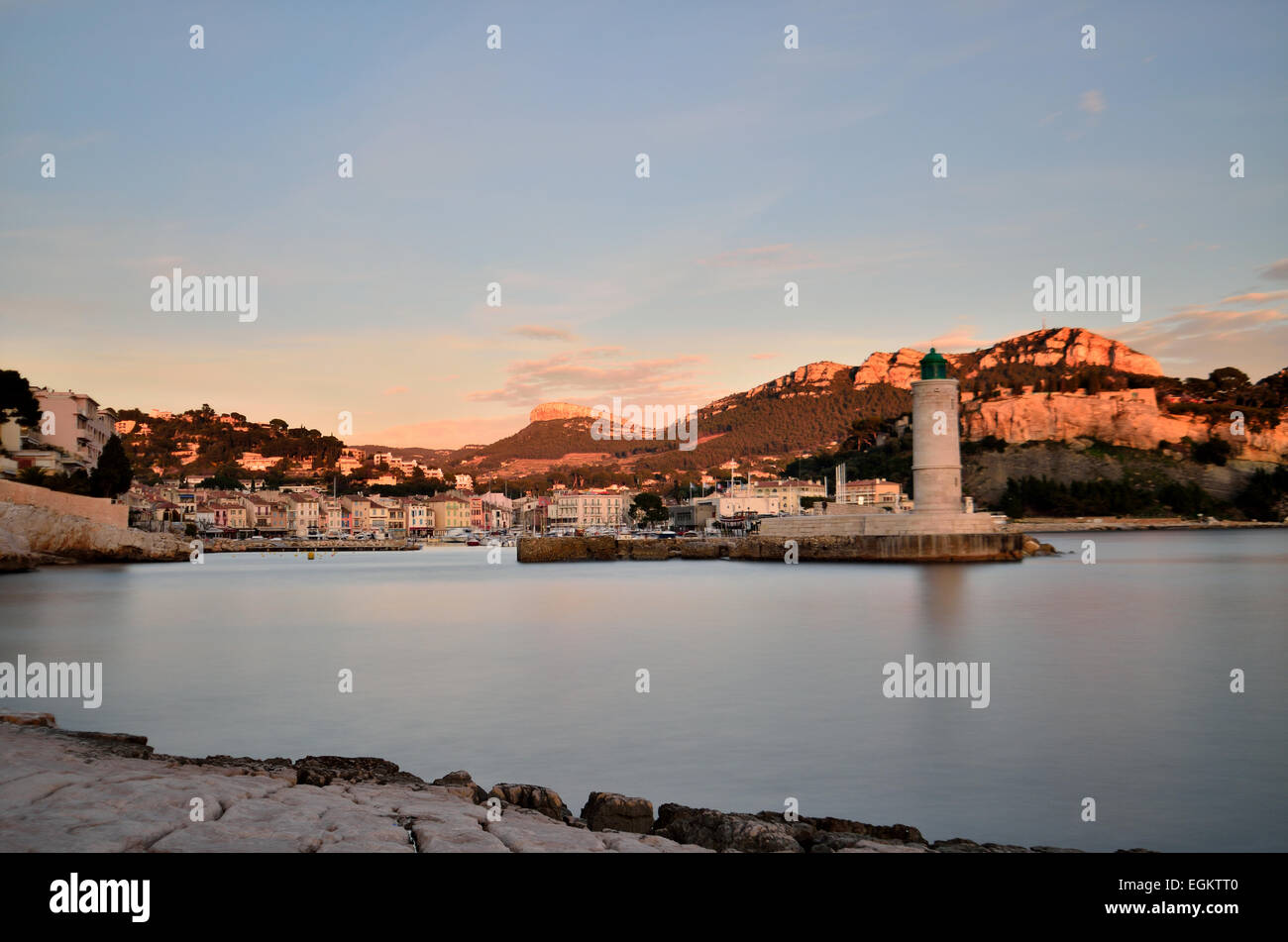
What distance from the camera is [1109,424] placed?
118 metres

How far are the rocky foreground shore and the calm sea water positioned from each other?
7.26ft

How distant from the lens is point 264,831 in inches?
229

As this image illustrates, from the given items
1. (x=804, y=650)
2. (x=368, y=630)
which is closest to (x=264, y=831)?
(x=804, y=650)

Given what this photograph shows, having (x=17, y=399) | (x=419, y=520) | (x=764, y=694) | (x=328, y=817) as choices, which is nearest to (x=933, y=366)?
(x=764, y=694)

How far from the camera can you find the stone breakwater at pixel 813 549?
167ft

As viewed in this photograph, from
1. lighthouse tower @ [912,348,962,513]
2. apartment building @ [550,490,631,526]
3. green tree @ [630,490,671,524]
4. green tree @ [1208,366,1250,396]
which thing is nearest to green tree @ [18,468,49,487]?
lighthouse tower @ [912,348,962,513]

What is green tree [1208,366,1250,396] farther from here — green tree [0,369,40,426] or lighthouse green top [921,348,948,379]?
green tree [0,369,40,426]

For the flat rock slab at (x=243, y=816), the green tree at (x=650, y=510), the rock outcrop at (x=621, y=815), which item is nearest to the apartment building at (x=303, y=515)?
the green tree at (x=650, y=510)

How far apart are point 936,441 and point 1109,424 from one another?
81.0m

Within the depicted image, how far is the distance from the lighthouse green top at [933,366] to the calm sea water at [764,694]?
15.1 m

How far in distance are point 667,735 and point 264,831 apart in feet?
26.5

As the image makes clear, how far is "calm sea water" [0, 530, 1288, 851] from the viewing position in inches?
409
